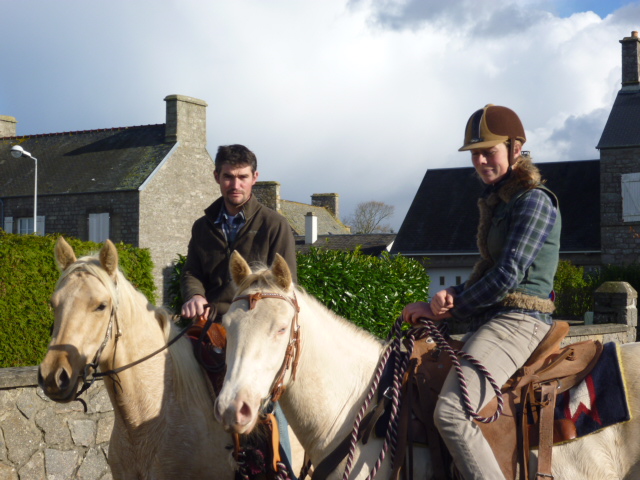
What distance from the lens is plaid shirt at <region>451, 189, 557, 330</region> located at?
11.4 feet

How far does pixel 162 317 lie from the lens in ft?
14.9

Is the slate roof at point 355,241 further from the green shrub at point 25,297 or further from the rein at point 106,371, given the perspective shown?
the rein at point 106,371

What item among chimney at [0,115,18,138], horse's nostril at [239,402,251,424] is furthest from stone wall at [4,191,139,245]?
horse's nostril at [239,402,251,424]

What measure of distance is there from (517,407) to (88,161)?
33.1 meters

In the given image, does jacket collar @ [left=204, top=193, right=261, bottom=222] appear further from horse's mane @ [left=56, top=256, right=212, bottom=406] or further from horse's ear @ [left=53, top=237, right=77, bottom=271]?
horse's ear @ [left=53, top=237, right=77, bottom=271]

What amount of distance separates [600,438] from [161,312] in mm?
2624

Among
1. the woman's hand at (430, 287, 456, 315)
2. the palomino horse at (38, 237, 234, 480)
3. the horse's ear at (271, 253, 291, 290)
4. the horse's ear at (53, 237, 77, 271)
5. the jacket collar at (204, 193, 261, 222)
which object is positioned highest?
the jacket collar at (204, 193, 261, 222)

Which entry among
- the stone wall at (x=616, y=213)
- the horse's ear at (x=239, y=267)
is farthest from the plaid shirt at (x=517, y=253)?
the stone wall at (x=616, y=213)

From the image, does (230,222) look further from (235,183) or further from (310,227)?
(310,227)

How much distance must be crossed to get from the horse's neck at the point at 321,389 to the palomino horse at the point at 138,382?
0.90 m

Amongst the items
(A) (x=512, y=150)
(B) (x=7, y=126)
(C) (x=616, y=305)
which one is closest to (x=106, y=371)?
(A) (x=512, y=150)

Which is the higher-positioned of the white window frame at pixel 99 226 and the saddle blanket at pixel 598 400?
the white window frame at pixel 99 226

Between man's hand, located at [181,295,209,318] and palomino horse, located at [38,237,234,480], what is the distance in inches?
8.3

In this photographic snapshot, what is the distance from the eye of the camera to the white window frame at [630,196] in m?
28.4
